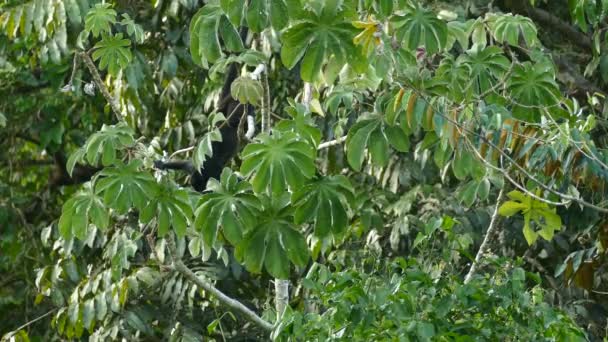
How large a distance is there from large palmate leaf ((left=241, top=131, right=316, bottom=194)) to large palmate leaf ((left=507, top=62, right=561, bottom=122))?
0.75 meters

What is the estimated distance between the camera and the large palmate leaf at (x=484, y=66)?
3.71 meters

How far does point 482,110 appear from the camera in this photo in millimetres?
3357

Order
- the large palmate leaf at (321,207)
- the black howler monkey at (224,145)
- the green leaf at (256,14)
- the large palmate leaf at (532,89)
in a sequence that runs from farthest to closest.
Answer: the black howler monkey at (224,145), the large palmate leaf at (532,89), the large palmate leaf at (321,207), the green leaf at (256,14)

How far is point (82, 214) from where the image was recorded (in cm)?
359

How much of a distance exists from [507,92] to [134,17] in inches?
99.6

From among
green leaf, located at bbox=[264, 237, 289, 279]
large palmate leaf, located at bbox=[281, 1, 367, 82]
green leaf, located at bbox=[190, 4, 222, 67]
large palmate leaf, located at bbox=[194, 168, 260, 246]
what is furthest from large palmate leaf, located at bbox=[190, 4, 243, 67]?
green leaf, located at bbox=[264, 237, 289, 279]

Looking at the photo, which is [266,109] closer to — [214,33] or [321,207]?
[214,33]

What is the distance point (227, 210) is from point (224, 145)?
1.09 m

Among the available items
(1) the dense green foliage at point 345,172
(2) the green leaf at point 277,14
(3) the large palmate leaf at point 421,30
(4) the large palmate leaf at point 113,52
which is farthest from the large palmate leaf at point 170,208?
(3) the large palmate leaf at point 421,30

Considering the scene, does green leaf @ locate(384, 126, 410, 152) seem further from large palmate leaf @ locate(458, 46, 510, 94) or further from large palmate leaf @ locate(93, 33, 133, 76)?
large palmate leaf @ locate(93, 33, 133, 76)

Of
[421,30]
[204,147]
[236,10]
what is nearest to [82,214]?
[204,147]

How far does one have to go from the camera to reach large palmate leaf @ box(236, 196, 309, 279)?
344cm

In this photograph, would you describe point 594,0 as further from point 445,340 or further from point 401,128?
point 445,340

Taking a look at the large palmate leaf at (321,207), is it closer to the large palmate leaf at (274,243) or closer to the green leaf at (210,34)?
the large palmate leaf at (274,243)
